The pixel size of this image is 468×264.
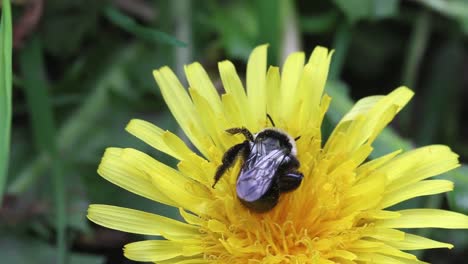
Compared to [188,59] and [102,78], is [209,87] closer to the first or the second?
[188,59]

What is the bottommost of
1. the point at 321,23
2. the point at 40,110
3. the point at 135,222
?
the point at 135,222

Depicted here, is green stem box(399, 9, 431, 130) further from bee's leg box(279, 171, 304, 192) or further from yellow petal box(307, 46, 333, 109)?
bee's leg box(279, 171, 304, 192)

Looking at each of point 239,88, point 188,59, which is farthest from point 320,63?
point 188,59

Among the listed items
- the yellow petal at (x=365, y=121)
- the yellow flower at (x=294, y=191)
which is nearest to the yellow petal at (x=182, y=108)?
the yellow flower at (x=294, y=191)

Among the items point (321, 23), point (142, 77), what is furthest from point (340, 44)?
point (142, 77)

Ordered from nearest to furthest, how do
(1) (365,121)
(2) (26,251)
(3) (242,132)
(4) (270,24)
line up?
(3) (242,132), (1) (365,121), (2) (26,251), (4) (270,24)

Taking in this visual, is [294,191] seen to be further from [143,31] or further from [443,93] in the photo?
[443,93]

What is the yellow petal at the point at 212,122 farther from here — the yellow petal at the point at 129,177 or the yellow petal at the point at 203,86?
the yellow petal at the point at 129,177
